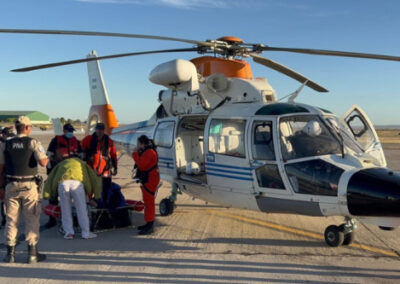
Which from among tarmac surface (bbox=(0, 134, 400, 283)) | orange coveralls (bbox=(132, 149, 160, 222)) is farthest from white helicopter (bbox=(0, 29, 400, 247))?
orange coveralls (bbox=(132, 149, 160, 222))

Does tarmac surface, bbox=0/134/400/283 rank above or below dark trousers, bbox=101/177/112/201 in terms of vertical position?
below

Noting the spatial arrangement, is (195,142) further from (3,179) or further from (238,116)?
(3,179)

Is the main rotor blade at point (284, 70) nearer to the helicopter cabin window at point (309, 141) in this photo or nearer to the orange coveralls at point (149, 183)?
the helicopter cabin window at point (309, 141)

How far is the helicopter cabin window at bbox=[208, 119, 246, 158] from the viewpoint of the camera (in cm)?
609

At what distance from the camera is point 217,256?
4832 mm

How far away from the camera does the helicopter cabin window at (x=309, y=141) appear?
16.9 ft

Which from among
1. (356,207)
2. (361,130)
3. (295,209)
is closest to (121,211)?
(295,209)

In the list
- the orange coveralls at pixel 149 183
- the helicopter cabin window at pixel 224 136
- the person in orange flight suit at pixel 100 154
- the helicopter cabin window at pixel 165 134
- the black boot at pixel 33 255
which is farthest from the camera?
the helicopter cabin window at pixel 165 134

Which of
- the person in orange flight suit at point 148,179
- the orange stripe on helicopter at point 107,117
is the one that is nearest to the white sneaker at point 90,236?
the person in orange flight suit at point 148,179

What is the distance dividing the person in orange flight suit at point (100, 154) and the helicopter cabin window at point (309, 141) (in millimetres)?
3222

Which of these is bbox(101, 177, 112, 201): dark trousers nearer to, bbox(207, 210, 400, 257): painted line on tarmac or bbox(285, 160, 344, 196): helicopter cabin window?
bbox(207, 210, 400, 257): painted line on tarmac

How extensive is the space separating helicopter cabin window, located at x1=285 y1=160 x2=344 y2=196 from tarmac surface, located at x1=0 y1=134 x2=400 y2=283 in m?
0.91

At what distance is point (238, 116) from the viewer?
238 inches

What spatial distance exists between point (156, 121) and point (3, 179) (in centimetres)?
367
